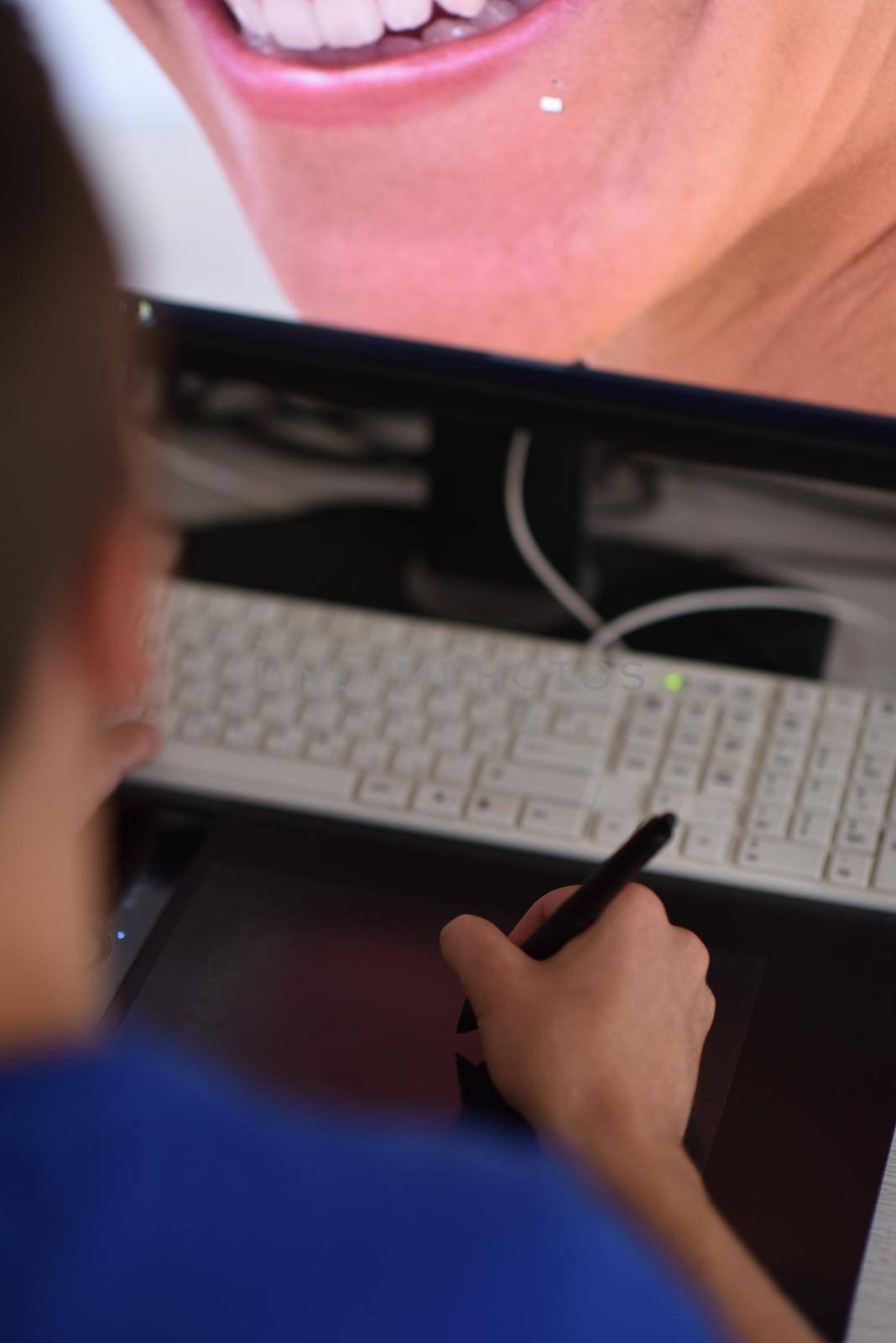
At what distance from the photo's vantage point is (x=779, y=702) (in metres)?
0.63

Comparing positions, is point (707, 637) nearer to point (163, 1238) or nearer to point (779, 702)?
point (779, 702)

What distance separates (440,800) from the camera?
600 millimetres

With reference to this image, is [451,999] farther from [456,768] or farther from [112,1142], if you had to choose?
[112,1142]

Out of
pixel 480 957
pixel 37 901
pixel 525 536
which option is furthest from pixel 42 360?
pixel 525 536

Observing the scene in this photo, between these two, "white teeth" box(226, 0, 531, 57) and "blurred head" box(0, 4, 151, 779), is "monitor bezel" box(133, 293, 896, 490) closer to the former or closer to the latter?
"white teeth" box(226, 0, 531, 57)

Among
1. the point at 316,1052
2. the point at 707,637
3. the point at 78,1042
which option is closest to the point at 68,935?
the point at 78,1042

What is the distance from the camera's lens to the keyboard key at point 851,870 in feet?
1.85

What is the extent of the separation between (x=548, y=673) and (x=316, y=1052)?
0.21m

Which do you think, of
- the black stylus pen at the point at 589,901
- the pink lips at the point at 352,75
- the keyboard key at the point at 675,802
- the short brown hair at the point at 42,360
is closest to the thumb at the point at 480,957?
the black stylus pen at the point at 589,901

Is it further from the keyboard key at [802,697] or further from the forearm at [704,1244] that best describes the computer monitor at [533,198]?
the forearm at [704,1244]

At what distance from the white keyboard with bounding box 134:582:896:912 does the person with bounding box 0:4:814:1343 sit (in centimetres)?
24

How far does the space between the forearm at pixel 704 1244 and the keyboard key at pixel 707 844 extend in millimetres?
158

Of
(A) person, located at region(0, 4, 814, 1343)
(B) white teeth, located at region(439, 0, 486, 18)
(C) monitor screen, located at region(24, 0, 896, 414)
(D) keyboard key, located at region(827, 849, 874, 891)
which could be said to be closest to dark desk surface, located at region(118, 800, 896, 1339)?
(D) keyboard key, located at region(827, 849, 874, 891)

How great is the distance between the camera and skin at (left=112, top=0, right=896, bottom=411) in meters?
0.56
